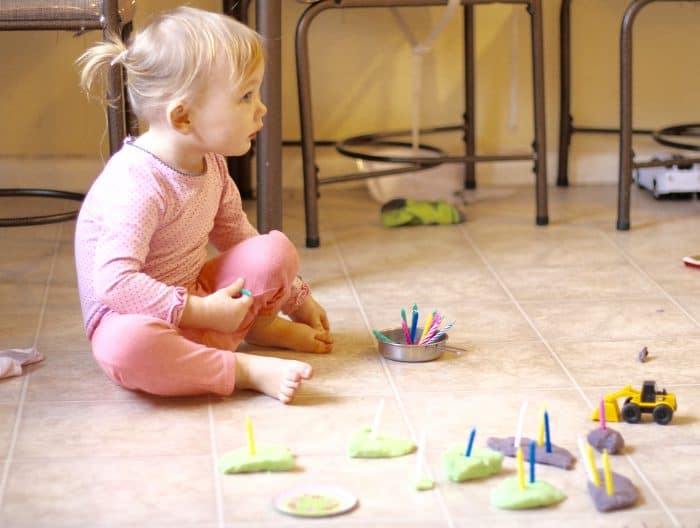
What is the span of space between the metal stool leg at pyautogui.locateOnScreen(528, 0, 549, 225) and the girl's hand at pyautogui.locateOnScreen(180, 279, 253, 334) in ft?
3.58

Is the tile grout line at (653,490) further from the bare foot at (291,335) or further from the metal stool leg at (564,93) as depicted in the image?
the metal stool leg at (564,93)

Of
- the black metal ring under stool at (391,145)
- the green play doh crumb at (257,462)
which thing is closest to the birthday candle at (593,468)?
the green play doh crumb at (257,462)

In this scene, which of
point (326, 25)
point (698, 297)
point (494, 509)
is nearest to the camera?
point (494, 509)

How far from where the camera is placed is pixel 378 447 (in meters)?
1.38

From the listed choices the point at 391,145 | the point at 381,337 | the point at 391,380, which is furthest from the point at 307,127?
the point at 391,380

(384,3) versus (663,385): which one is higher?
(384,3)

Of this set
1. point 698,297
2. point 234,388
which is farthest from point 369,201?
point 234,388

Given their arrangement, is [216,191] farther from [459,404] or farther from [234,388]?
[459,404]

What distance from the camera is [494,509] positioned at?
126cm

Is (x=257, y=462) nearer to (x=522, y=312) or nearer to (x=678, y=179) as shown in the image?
(x=522, y=312)

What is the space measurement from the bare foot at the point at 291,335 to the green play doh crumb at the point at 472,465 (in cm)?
44

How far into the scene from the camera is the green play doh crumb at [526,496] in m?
1.25

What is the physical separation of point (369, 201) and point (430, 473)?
151 cm

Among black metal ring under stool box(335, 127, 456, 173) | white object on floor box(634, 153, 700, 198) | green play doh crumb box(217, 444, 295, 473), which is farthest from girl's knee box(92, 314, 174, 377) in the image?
white object on floor box(634, 153, 700, 198)
